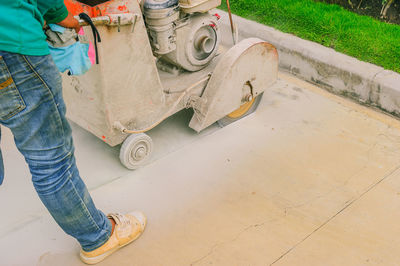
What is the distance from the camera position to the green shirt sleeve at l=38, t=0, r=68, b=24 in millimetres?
1428

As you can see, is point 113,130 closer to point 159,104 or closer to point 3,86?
point 159,104

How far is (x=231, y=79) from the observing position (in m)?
2.42

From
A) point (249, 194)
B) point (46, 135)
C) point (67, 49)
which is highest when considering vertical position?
point (67, 49)

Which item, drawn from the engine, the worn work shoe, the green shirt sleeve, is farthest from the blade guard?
the green shirt sleeve

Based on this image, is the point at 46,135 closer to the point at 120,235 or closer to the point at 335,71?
the point at 120,235

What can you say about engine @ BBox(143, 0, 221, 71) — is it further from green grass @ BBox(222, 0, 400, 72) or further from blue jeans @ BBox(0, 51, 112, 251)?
green grass @ BBox(222, 0, 400, 72)

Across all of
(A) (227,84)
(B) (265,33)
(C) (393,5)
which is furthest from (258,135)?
(C) (393,5)

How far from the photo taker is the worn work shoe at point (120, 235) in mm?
1845

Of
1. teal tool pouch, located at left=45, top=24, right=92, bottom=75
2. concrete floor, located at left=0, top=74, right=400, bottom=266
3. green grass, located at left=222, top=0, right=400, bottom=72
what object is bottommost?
concrete floor, located at left=0, top=74, right=400, bottom=266

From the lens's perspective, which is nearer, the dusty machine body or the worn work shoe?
the worn work shoe

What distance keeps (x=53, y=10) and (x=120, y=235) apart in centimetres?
101

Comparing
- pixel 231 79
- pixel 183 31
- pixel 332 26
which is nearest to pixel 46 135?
pixel 183 31

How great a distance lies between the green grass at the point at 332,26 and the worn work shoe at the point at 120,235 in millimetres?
2118

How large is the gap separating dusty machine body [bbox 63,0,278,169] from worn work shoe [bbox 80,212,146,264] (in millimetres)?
435
